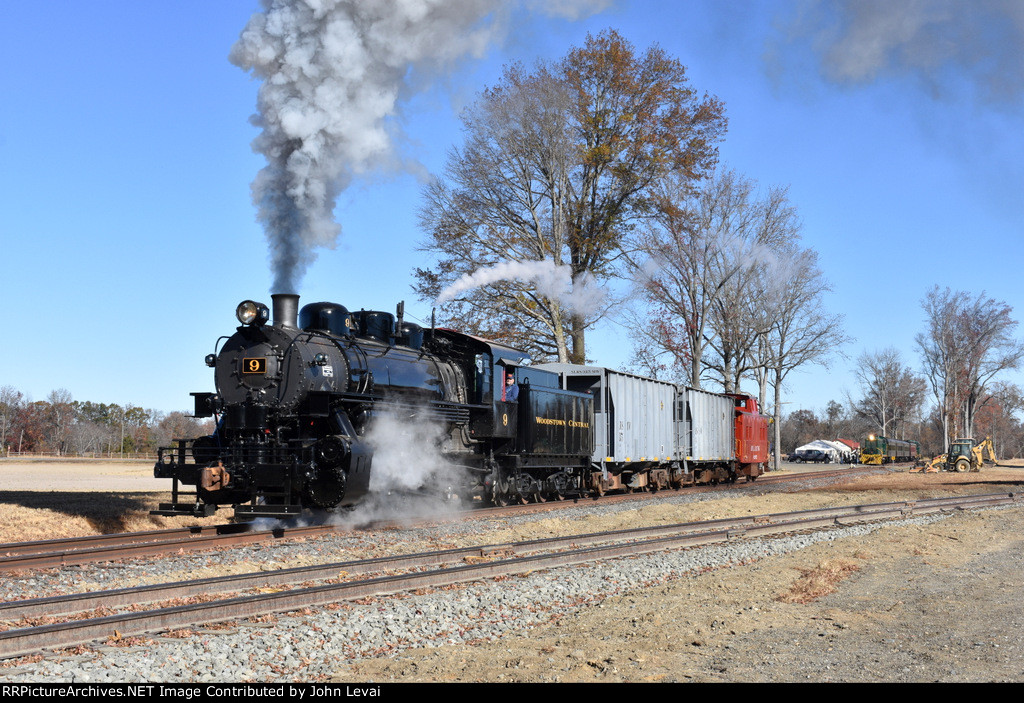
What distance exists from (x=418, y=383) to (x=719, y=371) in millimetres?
28564

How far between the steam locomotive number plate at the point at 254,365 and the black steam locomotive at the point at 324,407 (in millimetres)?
26

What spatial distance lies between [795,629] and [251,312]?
9.57m

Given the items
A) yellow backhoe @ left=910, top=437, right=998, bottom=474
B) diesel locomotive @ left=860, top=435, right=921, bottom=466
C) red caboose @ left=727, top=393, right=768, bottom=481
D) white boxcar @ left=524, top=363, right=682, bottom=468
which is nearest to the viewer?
white boxcar @ left=524, top=363, right=682, bottom=468

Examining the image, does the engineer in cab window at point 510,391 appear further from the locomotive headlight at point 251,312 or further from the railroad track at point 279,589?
the locomotive headlight at point 251,312

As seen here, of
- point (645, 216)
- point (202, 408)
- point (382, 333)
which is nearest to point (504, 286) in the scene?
point (645, 216)

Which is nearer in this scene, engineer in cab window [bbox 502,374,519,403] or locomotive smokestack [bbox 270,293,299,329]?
locomotive smokestack [bbox 270,293,299,329]

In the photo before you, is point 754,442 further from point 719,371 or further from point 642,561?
point 642,561

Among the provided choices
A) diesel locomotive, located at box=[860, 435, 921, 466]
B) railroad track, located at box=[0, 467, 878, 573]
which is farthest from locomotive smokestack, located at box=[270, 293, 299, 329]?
diesel locomotive, located at box=[860, 435, 921, 466]

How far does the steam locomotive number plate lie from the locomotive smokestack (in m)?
0.69

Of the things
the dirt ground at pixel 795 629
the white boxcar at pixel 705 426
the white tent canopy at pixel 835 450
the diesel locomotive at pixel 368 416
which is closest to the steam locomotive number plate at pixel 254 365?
the diesel locomotive at pixel 368 416

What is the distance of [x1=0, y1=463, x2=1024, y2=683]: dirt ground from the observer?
6.52 m

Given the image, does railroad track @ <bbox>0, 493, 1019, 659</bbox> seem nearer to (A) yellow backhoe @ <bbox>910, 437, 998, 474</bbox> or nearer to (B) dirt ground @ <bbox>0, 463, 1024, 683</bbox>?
(B) dirt ground @ <bbox>0, 463, 1024, 683</bbox>

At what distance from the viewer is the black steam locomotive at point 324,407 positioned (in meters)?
13.1

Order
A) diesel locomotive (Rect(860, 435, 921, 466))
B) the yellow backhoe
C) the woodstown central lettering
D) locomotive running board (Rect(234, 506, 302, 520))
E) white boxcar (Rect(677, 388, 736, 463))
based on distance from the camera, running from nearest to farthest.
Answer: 1. locomotive running board (Rect(234, 506, 302, 520))
2. the woodstown central lettering
3. white boxcar (Rect(677, 388, 736, 463))
4. the yellow backhoe
5. diesel locomotive (Rect(860, 435, 921, 466))
